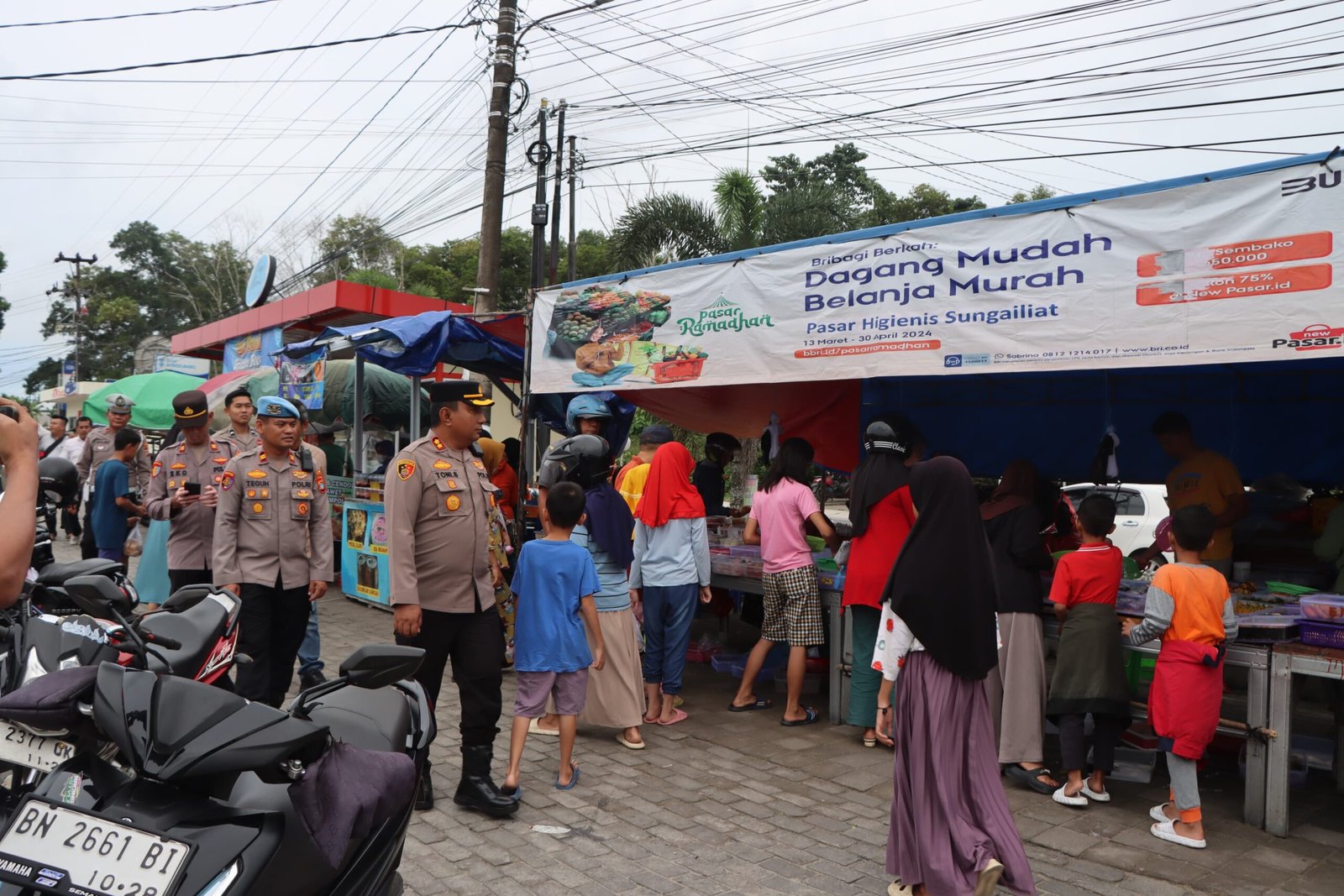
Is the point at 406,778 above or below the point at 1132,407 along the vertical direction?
below

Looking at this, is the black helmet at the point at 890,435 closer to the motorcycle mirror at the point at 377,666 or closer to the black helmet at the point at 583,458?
the black helmet at the point at 583,458

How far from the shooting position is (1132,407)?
8508 mm

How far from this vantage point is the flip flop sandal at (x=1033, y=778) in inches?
197

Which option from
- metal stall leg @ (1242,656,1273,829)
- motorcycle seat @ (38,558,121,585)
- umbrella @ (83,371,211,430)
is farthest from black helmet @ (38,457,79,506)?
umbrella @ (83,371,211,430)

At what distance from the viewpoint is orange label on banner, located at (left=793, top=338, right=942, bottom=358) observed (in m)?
5.41

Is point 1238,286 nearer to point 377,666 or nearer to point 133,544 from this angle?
point 377,666

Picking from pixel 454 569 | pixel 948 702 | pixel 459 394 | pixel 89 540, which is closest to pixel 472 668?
pixel 454 569

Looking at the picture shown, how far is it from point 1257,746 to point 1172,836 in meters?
0.63

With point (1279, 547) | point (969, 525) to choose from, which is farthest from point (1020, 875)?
point (1279, 547)

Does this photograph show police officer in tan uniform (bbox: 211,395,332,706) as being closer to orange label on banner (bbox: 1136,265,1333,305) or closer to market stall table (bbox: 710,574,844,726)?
market stall table (bbox: 710,574,844,726)

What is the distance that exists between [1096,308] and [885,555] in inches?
71.8

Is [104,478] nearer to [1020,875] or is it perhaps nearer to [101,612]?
[101,612]

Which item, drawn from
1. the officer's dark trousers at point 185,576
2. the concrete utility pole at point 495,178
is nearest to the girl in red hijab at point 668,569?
the officer's dark trousers at point 185,576

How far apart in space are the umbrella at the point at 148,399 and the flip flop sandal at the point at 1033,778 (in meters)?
13.1
